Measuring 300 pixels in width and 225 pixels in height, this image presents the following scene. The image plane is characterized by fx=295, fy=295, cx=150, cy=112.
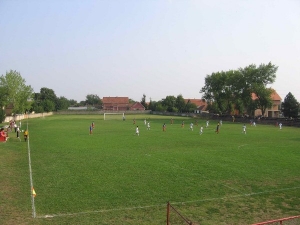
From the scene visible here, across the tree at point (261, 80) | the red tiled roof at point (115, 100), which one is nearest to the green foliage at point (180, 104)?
the red tiled roof at point (115, 100)

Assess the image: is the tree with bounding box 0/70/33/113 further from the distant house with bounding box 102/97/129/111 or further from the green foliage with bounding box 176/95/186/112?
the distant house with bounding box 102/97/129/111

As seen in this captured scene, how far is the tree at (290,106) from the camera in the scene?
7601cm

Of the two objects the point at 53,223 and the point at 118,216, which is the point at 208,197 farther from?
the point at 53,223

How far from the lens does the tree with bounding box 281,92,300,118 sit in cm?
7601

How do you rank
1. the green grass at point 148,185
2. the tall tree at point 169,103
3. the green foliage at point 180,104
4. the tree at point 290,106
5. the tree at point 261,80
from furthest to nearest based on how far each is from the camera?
1. the tall tree at point 169,103
2. the green foliage at point 180,104
3. the tree at point 290,106
4. the tree at point 261,80
5. the green grass at point 148,185

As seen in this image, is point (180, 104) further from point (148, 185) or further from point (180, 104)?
point (148, 185)

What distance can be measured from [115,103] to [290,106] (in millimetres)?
92308

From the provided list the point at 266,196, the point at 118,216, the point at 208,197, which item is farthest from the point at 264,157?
the point at 118,216

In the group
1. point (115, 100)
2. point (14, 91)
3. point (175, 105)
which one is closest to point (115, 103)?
point (115, 100)

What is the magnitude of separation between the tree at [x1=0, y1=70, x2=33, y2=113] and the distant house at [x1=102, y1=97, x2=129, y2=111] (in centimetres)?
7394

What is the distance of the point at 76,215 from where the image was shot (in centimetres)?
1064

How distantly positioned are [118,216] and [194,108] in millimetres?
111318

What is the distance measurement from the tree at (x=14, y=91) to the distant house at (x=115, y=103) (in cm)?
7394

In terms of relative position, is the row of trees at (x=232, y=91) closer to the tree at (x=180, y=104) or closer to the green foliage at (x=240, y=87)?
the green foliage at (x=240, y=87)
